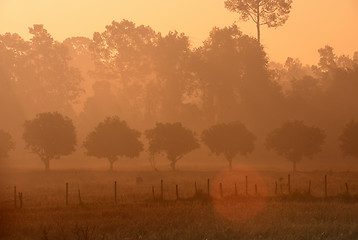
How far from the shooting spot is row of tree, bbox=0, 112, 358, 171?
279 ft

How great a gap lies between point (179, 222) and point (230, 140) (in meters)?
56.4

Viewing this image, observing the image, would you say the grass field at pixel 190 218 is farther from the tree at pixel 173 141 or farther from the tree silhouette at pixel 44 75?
the tree silhouette at pixel 44 75

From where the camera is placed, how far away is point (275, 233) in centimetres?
2892

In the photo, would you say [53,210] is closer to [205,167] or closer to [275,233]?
[275,233]

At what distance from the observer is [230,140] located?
87688mm

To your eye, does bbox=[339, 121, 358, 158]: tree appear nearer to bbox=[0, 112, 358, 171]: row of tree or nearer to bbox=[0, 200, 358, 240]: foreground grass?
bbox=[0, 112, 358, 171]: row of tree

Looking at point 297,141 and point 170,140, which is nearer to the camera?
point 297,141

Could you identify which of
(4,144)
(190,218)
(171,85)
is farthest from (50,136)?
(190,218)

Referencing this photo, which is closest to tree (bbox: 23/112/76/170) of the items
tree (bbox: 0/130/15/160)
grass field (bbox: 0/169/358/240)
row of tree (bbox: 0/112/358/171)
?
row of tree (bbox: 0/112/358/171)

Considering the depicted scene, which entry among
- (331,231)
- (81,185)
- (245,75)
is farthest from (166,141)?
(331,231)

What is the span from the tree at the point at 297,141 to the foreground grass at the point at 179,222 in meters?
46.3

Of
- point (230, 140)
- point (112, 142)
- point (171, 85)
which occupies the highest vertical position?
point (171, 85)

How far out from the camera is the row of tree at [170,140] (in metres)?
85.1

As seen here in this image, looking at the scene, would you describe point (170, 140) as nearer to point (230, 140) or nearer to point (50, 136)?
point (230, 140)
